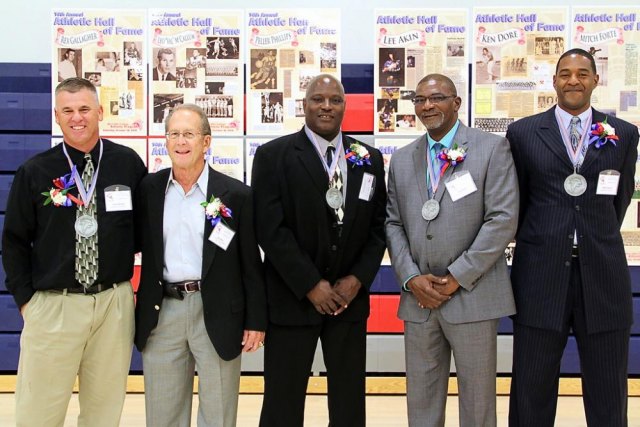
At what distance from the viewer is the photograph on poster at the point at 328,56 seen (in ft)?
14.9

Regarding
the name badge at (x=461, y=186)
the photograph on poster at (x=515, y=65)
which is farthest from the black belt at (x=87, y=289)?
the photograph on poster at (x=515, y=65)

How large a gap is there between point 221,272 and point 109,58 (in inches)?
98.4

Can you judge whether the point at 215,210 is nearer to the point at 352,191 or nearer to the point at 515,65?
the point at 352,191

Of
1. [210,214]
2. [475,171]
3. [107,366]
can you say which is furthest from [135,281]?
[475,171]

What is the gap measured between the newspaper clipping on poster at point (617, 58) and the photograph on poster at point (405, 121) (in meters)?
1.24

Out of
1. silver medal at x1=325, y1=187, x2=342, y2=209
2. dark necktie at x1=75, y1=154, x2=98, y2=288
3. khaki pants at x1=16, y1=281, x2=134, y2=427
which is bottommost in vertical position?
khaki pants at x1=16, y1=281, x2=134, y2=427

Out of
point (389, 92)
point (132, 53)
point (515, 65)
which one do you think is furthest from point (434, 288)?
point (132, 53)

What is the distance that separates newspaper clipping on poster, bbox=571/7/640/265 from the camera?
4.46 m

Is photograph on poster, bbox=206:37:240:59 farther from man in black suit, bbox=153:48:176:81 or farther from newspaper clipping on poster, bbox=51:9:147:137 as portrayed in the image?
newspaper clipping on poster, bbox=51:9:147:137

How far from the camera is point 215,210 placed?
2.70 metres

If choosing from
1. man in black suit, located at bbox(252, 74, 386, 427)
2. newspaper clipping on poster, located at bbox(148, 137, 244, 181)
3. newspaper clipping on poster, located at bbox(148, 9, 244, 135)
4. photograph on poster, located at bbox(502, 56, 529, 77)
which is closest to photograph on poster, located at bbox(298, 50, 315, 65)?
newspaper clipping on poster, located at bbox(148, 9, 244, 135)

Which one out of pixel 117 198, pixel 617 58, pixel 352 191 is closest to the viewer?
pixel 117 198

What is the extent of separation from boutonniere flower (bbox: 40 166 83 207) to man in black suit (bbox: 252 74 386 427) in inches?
31.1

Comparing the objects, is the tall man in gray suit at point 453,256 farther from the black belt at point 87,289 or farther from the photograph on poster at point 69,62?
the photograph on poster at point 69,62
